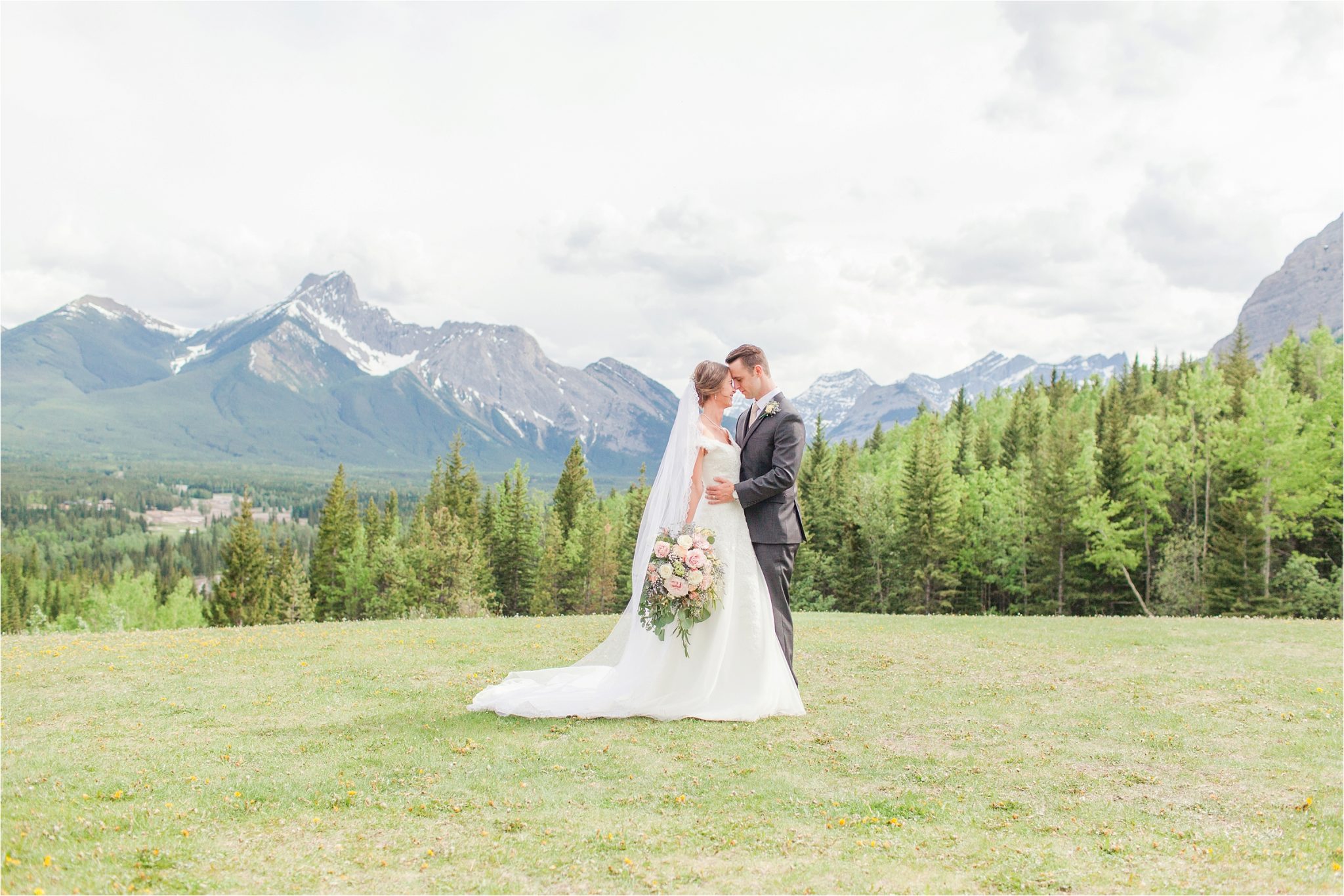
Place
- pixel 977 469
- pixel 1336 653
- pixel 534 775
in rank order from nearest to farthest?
pixel 534 775 < pixel 1336 653 < pixel 977 469

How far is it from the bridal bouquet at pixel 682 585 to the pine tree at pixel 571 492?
6667cm

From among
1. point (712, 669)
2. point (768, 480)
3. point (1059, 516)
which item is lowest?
point (712, 669)

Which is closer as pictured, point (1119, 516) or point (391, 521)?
point (1119, 516)

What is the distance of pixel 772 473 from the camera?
1008 centimetres

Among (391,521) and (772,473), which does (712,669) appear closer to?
(772,473)

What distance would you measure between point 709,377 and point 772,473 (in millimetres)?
1469

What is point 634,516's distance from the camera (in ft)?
229

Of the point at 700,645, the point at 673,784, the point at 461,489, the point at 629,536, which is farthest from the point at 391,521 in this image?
the point at 673,784

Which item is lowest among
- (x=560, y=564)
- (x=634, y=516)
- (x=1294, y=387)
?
(x=560, y=564)

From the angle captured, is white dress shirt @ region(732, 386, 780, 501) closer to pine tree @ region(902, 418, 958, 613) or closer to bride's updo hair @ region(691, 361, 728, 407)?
bride's updo hair @ region(691, 361, 728, 407)

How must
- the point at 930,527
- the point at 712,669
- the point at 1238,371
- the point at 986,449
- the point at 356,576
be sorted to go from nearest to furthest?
the point at 712,669 < the point at 930,527 < the point at 1238,371 < the point at 356,576 < the point at 986,449

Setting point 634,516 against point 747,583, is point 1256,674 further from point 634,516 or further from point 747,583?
point 634,516

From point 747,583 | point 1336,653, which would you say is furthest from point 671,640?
point 1336,653

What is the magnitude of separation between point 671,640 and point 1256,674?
9.86m
